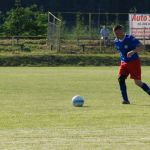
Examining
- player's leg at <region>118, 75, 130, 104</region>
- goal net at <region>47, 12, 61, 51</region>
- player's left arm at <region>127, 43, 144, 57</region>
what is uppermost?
player's left arm at <region>127, 43, 144, 57</region>

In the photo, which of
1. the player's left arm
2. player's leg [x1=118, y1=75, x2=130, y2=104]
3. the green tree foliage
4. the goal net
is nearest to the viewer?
the player's left arm

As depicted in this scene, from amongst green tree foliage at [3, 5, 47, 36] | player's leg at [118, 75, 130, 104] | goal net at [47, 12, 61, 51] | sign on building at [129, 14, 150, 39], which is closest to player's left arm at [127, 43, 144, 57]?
player's leg at [118, 75, 130, 104]

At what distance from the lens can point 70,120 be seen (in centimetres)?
1356

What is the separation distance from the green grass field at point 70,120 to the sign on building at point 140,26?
28863mm

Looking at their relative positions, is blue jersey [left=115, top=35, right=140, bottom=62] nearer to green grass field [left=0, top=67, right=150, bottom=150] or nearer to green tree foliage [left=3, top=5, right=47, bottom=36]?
green grass field [left=0, top=67, right=150, bottom=150]

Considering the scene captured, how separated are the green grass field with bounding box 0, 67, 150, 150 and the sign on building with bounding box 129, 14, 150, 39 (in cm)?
2886

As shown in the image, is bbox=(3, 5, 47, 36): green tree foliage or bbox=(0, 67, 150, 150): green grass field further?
bbox=(3, 5, 47, 36): green tree foliage

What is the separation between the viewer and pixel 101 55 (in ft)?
154

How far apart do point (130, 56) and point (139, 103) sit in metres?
1.18

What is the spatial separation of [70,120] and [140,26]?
3836 centimetres

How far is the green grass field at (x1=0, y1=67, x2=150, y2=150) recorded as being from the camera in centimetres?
1048

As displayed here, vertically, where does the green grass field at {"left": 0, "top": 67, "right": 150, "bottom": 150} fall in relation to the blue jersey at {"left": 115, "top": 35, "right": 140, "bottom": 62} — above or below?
below

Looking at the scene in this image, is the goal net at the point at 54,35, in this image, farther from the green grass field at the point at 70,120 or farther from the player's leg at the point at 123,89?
the player's leg at the point at 123,89

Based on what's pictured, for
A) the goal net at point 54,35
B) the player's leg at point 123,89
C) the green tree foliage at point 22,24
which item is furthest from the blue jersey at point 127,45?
the green tree foliage at point 22,24
